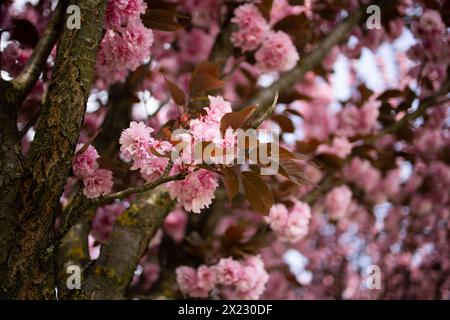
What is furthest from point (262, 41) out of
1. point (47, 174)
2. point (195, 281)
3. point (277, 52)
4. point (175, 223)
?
point (175, 223)

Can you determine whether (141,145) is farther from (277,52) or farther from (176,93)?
(277,52)

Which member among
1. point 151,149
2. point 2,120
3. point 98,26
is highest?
point 98,26

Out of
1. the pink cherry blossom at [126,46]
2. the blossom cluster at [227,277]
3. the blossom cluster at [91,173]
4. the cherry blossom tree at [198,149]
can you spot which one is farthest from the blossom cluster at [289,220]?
the blossom cluster at [91,173]

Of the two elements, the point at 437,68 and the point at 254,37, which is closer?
the point at 254,37

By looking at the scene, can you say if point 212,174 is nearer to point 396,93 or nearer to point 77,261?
point 77,261

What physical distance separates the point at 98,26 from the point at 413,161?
1.71 meters

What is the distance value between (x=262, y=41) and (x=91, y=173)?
112 cm

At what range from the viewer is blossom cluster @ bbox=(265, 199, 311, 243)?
2086mm

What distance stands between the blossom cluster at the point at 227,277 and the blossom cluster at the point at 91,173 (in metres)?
0.77

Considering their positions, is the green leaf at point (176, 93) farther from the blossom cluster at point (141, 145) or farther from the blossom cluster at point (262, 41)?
the blossom cluster at point (262, 41)

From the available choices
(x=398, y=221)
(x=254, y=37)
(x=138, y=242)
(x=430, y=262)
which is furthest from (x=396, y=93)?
(x=430, y=262)

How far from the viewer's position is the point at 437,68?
7.47 ft

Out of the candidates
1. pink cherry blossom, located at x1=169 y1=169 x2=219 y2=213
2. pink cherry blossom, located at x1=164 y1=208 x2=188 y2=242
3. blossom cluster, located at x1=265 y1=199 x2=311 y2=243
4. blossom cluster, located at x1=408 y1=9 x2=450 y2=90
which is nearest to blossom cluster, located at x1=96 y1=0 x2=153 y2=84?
pink cherry blossom, located at x1=169 y1=169 x2=219 y2=213

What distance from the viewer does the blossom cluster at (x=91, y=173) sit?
1.13 m
